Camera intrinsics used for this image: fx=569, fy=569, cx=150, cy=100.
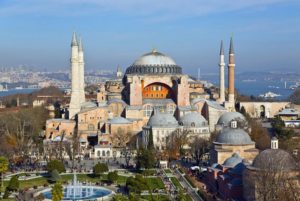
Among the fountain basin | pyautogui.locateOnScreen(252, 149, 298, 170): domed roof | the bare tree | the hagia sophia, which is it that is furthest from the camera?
the hagia sophia

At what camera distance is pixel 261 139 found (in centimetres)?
3422

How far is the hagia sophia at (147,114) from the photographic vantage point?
118ft

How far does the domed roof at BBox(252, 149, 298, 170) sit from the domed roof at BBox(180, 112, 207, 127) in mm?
15673

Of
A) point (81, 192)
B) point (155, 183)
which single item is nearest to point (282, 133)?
point (155, 183)

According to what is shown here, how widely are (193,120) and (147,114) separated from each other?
14.4 ft

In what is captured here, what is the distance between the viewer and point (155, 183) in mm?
26828

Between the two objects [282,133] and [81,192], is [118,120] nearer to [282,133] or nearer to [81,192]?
[282,133]

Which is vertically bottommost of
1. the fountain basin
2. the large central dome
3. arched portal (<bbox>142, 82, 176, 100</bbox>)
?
the fountain basin

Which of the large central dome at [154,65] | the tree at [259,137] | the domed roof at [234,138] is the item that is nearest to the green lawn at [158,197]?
the domed roof at [234,138]

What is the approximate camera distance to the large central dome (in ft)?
148

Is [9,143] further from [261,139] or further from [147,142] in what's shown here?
[261,139]

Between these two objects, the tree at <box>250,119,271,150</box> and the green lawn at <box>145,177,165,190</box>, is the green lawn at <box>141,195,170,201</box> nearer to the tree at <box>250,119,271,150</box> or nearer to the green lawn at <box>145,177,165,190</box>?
the green lawn at <box>145,177,165,190</box>

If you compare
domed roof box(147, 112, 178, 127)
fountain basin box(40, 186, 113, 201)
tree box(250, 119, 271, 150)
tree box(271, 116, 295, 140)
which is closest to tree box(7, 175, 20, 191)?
fountain basin box(40, 186, 113, 201)

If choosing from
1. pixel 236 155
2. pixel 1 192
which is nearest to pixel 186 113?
pixel 236 155
